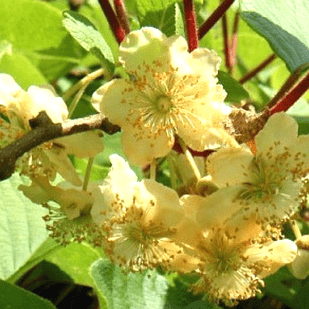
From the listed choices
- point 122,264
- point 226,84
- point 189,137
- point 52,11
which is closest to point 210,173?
point 189,137

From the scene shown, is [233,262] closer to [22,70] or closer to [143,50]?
[143,50]

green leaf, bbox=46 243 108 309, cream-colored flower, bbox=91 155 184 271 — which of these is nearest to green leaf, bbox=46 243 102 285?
green leaf, bbox=46 243 108 309

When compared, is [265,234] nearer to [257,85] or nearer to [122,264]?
[122,264]

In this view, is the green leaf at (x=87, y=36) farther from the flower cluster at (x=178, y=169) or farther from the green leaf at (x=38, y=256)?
the green leaf at (x=38, y=256)

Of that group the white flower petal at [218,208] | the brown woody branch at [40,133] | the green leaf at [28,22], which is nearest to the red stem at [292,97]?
the white flower petal at [218,208]

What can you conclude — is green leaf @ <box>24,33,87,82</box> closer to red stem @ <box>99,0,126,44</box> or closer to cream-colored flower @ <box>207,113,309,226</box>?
red stem @ <box>99,0,126,44</box>

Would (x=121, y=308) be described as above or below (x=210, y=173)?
below
